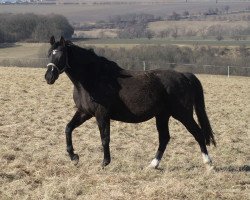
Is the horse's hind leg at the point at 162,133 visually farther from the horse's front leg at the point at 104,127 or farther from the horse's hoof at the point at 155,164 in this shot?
the horse's front leg at the point at 104,127

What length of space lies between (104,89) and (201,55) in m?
48.8

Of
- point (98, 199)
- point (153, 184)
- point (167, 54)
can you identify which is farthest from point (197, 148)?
point (167, 54)

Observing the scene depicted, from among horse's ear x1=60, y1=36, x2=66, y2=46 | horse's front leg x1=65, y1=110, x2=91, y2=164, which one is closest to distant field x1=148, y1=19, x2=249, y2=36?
horse's front leg x1=65, y1=110, x2=91, y2=164

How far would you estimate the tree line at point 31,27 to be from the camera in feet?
188

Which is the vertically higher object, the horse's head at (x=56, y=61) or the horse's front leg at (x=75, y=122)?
the horse's head at (x=56, y=61)

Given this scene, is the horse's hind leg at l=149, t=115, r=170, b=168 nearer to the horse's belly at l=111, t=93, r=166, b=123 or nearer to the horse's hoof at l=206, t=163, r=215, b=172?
the horse's belly at l=111, t=93, r=166, b=123

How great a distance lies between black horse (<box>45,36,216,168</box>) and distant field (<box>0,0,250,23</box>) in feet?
337

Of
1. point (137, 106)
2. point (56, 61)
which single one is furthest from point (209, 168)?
point (56, 61)

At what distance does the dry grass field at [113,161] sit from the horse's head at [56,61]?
4.97 ft

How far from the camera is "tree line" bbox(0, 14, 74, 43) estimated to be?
57156 millimetres

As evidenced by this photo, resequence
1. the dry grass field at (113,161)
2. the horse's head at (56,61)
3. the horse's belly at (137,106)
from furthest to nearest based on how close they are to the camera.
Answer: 1. the horse's belly at (137,106)
2. the horse's head at (56,61)
3. the dry grass field at (113,161)

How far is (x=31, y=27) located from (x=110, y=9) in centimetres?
6738

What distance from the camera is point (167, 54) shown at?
5294 centimetres

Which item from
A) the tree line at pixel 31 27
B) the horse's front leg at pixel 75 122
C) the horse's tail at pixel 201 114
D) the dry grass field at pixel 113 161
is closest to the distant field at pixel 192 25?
the tree line at pixel 31 27
